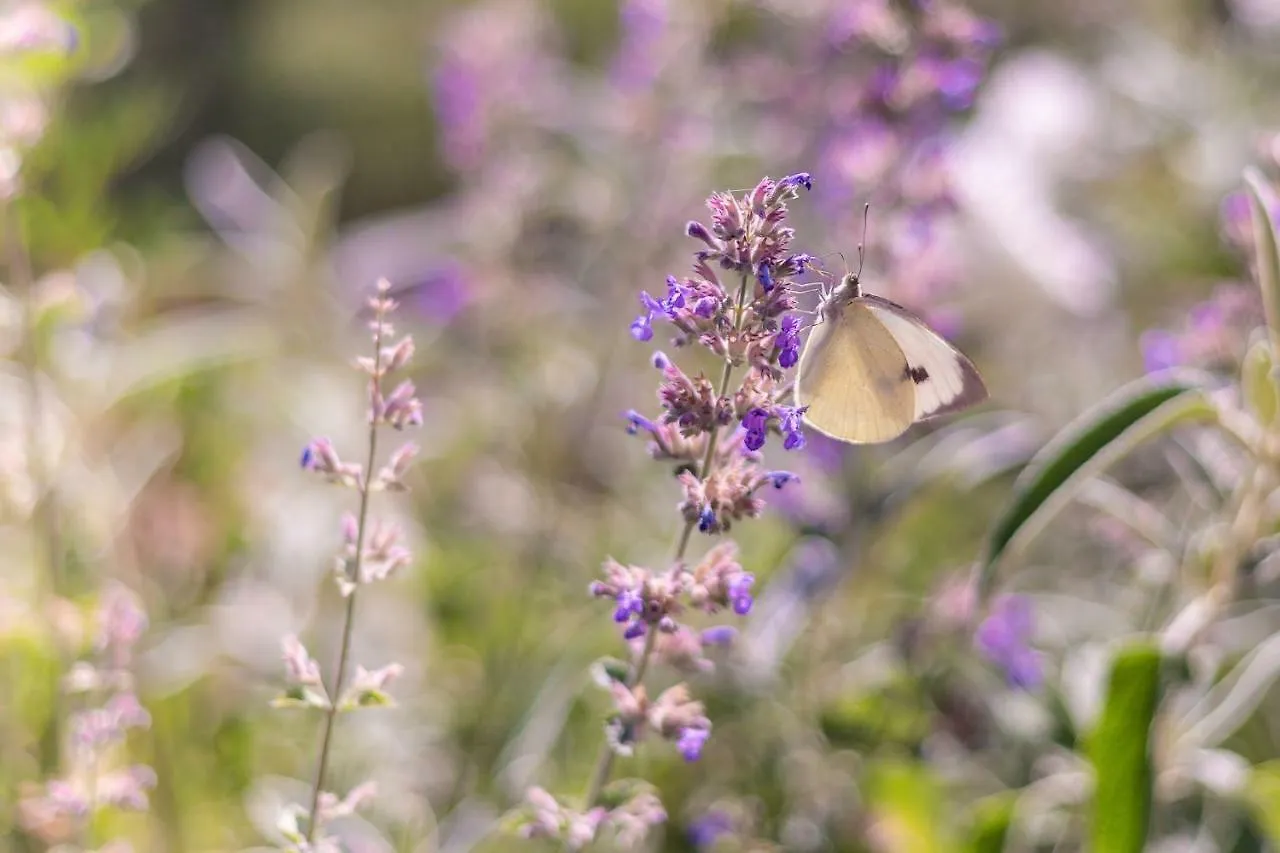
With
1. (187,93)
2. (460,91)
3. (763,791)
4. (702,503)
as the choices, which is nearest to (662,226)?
(460,91)

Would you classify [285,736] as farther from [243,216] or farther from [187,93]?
[187,93]

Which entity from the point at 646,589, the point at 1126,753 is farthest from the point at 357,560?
the point at 1126,753

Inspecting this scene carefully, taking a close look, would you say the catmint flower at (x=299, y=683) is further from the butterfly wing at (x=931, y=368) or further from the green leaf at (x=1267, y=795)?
the green leaf at (x=1267, y=795)

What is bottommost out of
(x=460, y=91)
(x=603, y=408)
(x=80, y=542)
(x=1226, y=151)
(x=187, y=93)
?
(x=80, y=542)

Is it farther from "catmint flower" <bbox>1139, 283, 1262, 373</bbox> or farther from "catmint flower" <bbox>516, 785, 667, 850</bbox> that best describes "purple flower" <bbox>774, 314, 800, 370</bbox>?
"catmint flower" <bbox>1139, 283, 1262, 373</bbox>

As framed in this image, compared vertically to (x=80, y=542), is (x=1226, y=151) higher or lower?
higher

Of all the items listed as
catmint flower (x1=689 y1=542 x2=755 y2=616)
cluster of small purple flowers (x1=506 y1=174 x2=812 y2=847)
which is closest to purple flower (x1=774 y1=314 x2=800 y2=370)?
cluster of small purple flowers (x1=506 y1=174 x2=812 y2=847)
